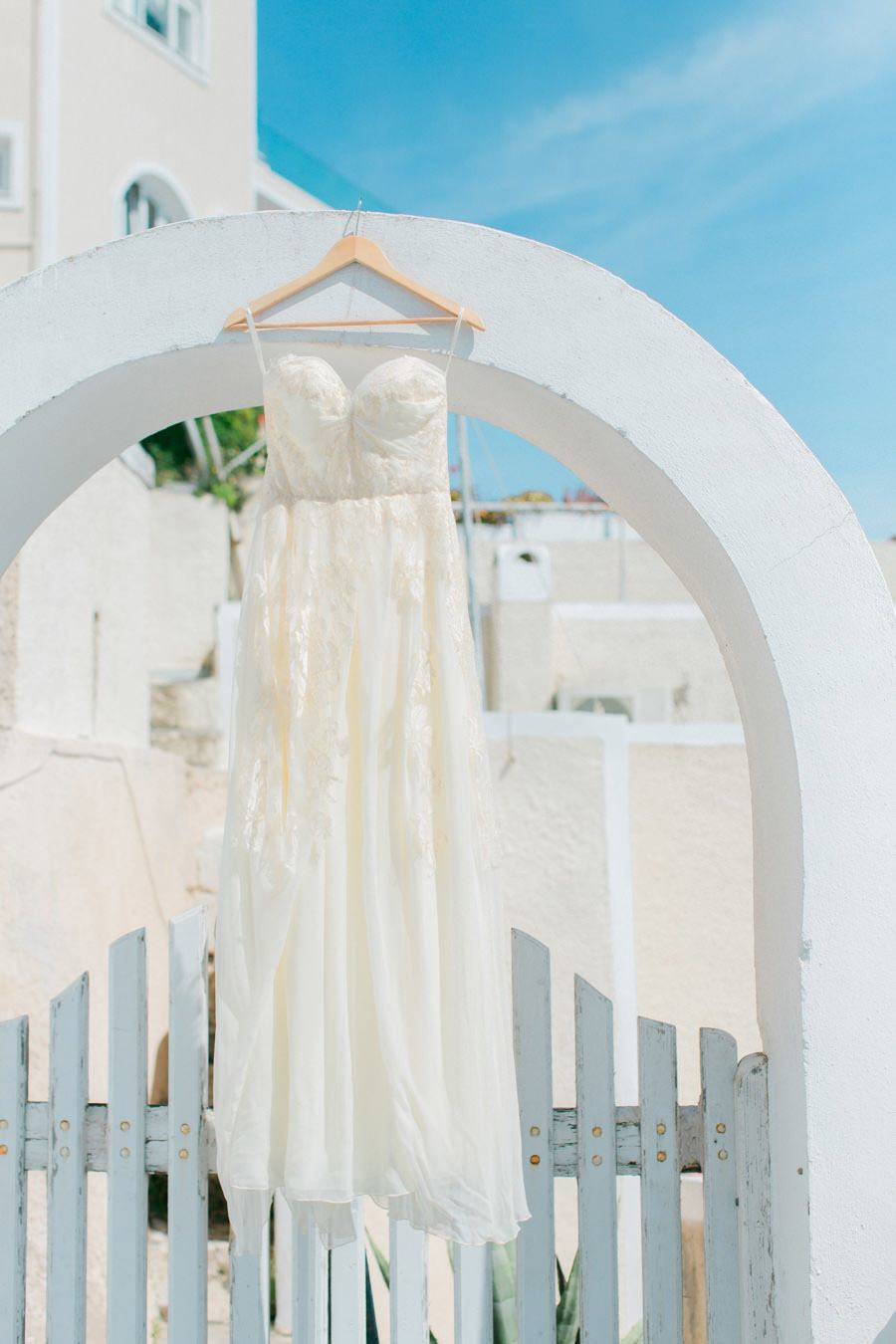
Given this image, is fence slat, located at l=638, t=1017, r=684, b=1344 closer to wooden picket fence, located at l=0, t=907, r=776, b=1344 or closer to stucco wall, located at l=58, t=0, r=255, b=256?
wooden picket fence, located at l=0, t=907, r=776, b=1344

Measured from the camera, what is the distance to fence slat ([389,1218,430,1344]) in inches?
88.8

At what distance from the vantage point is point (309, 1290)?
2273mm

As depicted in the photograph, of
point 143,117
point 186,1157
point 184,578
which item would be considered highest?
point 143,117

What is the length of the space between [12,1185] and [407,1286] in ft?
2.68

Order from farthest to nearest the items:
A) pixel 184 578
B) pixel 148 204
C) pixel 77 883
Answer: pixel 148 204 < pixel 184 578 < pixel 77 883

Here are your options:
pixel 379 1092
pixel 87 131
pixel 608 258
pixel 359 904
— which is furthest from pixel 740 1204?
pixel 608 258

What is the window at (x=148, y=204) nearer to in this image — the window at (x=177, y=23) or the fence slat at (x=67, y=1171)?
the window at (x=177, y=23)

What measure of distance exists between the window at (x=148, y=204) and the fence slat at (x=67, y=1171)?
8.11 m

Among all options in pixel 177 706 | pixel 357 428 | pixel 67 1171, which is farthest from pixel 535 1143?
pixel 177 706

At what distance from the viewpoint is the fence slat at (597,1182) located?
87.0 inches

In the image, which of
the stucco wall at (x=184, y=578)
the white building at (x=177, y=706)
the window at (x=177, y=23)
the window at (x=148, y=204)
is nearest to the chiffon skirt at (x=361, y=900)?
the white building at (x=177, y=706)

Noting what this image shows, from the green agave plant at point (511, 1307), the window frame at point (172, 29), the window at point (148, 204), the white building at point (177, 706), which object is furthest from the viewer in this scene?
the window at point (148, 204)

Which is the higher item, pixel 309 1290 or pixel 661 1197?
pixel 661 1197

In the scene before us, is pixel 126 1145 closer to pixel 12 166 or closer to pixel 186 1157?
pixel 186 1157
